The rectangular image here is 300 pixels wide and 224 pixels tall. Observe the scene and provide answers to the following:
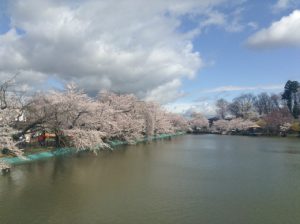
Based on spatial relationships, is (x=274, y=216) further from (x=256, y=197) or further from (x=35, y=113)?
(x=35, y=113)

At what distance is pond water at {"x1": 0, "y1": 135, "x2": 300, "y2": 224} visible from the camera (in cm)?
804

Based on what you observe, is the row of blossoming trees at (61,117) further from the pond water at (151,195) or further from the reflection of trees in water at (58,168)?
the pond water at (151,195)

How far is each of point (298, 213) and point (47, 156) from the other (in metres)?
16.4

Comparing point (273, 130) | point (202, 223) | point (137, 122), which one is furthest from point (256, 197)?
point (273, 130)

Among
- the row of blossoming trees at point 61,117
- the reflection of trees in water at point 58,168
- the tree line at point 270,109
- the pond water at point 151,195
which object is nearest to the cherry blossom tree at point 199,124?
the tree line at point 270,109

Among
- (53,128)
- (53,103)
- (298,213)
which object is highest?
(53,103)

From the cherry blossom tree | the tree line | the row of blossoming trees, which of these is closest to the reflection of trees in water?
the row of blossoming trees

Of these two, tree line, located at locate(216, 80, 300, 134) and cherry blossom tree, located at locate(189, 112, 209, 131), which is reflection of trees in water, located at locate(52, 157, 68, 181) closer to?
tree line, located at locate(216, 80, 300, 134)

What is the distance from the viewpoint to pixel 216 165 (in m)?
17.3

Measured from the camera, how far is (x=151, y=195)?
10.2 m

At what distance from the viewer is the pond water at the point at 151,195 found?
8.04 m

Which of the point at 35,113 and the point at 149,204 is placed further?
the point at 35,113

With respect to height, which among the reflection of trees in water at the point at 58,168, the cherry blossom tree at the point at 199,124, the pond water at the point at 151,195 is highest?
the cherry blossom tree at the point at 199,124

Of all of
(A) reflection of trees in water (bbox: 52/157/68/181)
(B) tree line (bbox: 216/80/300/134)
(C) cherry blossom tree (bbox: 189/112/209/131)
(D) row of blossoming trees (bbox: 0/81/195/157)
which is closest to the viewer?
(A) reflection of trees in water (bbox: 52/157/68/181)
